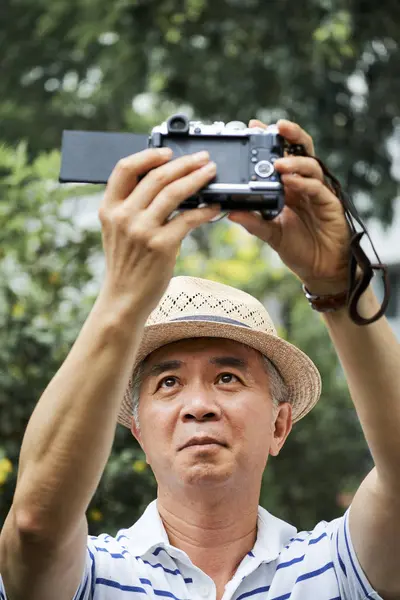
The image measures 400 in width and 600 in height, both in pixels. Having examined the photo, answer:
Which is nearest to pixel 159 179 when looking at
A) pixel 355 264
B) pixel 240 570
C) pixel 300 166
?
pixel 300 166

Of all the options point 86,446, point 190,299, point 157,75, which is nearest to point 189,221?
point 86,446

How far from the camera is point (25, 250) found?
521 centimetres

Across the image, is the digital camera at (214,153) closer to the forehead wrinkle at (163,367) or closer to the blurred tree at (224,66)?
the forehead wrinkle at (163,367)

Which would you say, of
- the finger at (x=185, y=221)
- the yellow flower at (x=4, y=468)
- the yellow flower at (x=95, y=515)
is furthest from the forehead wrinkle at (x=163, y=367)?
the yellow flower at (x=95, y=515)

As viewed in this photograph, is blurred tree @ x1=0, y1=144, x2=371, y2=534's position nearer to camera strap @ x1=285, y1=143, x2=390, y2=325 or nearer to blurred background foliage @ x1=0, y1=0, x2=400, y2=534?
blurred background foliage @ x1=0, y1=0, x2=400, y2=534

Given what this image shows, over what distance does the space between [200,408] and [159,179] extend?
86cm

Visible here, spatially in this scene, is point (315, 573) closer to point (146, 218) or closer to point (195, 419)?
point (195, 419)

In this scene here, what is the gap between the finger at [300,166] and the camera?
1.99 metres

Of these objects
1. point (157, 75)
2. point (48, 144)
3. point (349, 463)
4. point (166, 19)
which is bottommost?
point (349, 463)

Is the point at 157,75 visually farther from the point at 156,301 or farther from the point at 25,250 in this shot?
the point at 156,301

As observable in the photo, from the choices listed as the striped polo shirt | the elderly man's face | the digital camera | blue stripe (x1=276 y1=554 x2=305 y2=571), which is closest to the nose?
the elderly man's face

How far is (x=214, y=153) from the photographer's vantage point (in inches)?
79.6

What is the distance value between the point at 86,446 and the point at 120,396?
12 cm

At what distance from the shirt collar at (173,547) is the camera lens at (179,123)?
44.9 inches
